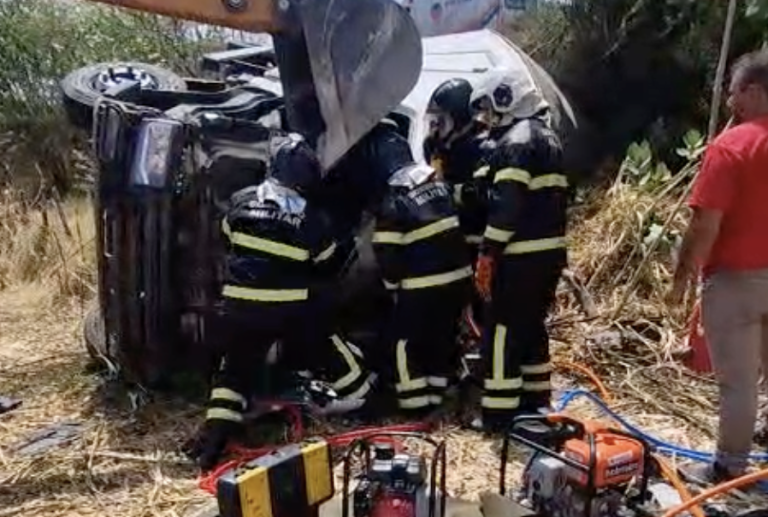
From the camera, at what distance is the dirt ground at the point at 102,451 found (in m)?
4.59

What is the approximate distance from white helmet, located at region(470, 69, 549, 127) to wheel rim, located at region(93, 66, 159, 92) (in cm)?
250

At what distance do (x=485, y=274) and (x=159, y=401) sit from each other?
1.66m

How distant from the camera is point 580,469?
3857 millimetres

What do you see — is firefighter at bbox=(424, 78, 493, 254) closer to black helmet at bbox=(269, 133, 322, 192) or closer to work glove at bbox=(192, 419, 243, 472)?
Answer: black helmet at bbox=(269, 133, 322, 192)

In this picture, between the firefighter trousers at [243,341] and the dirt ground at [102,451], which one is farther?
the firefighter trousers at [243,341]

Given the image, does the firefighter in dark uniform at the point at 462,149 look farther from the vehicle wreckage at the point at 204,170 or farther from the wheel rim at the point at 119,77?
the wheel rim at the point at 119,77

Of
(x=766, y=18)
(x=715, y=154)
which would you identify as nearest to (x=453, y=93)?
(x=715, y=154)

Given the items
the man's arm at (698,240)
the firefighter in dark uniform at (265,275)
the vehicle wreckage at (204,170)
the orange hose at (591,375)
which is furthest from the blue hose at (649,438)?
the firefighter in dark uniform at (265,275)

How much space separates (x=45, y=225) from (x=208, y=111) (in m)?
2.95

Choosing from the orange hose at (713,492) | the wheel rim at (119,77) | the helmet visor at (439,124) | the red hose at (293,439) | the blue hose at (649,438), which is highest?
the wheel rim at (119,77)

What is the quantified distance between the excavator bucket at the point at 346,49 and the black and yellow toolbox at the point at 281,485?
1.99 m

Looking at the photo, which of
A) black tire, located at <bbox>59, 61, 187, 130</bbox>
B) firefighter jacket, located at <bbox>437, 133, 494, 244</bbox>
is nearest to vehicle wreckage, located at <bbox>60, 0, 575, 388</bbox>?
firefighter jacket, located at <bbox>437, 133, 494, 244</bbox>

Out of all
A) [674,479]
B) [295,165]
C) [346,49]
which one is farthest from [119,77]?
[674,479]

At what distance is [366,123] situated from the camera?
5402 mm
